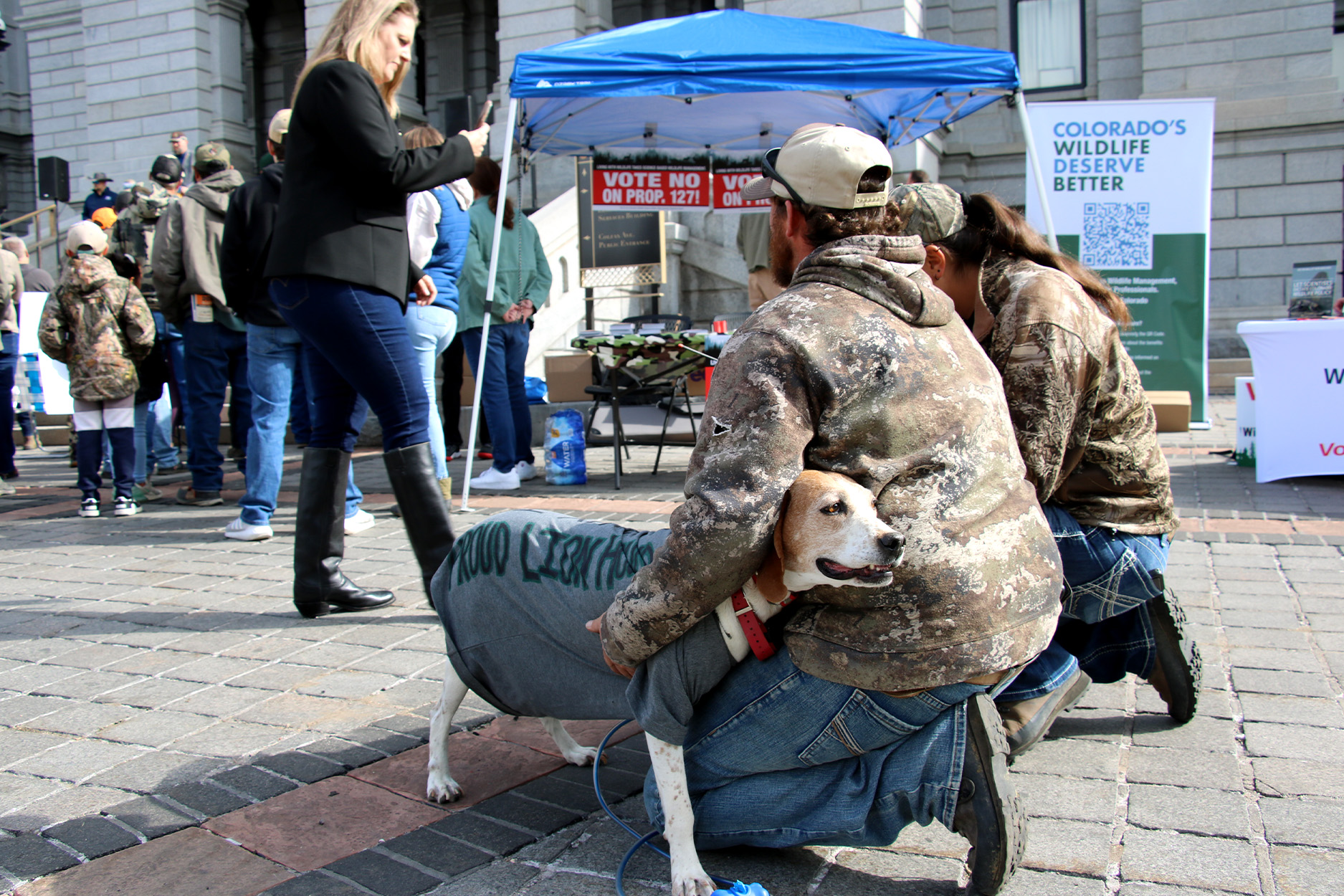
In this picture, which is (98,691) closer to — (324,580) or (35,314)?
(324,580)

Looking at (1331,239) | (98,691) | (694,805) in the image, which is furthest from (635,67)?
(1331,239)

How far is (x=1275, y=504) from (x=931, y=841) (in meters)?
4.71

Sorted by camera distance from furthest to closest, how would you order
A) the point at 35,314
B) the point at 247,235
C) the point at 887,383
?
the point at 35,314 → the point at 247,235 → the point at 887,383

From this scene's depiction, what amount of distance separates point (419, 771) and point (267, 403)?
3164mm

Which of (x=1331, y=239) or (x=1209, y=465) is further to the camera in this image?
(x=1331, y=239)

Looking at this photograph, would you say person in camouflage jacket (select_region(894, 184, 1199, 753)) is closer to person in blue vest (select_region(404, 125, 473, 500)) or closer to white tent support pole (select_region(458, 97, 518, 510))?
person in blue vest (select_region(404, 125, 473, 500))

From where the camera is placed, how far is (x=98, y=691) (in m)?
3.15

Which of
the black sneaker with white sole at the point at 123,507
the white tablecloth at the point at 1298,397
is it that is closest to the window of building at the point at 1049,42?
the white tablecloth at the point at 1298,397

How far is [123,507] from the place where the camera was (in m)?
6.48

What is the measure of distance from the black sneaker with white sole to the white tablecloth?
7.16 m

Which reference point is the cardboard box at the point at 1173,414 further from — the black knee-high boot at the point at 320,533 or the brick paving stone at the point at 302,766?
the brick paving stone at the point at 302,766

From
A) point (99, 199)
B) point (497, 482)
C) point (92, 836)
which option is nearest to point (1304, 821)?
point (92, 836)

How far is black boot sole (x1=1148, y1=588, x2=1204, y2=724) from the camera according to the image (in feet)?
8.79

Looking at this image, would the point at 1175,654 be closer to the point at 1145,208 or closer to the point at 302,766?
the point at 302,766
